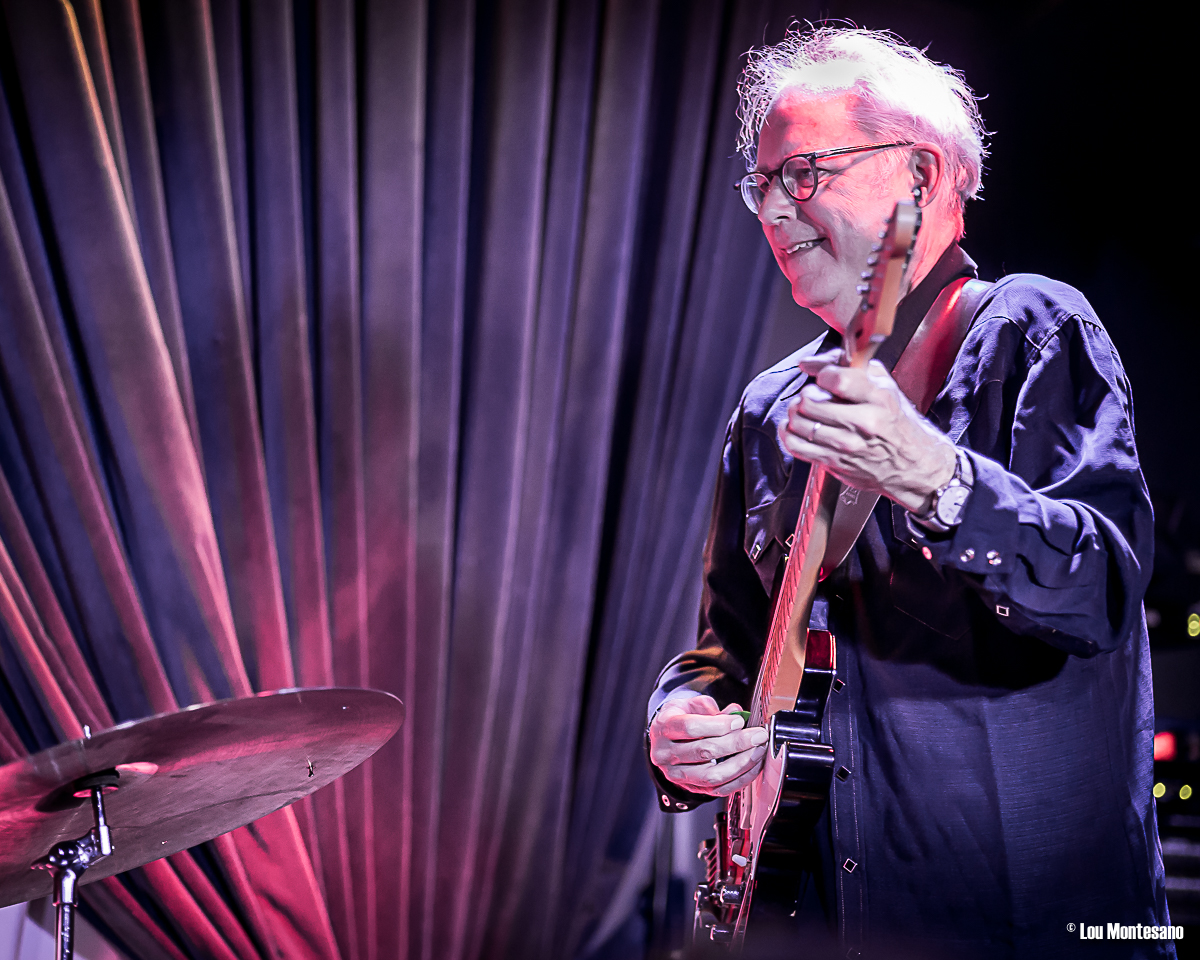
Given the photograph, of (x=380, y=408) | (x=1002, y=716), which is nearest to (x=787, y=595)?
(x=1002, y=716)

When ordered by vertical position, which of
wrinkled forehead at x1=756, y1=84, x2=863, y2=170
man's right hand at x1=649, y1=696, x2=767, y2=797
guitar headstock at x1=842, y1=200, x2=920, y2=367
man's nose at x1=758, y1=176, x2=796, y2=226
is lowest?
man's right hand at x1=649, y1=696, x2=767, y2=797

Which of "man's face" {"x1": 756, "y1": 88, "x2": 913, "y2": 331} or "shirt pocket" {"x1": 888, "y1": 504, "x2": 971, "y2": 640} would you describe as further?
"man's face" {"x1": 756, "y1": 88, "x2": 913, "y2": 331}

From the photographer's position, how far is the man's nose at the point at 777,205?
54.8 inches

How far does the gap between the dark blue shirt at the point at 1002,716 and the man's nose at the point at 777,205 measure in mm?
320

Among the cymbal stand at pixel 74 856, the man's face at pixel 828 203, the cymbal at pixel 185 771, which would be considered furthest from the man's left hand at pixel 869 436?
the cymbal stand at pixel 74 856

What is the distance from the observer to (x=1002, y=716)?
119 centimetres

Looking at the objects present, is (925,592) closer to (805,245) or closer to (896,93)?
(805,245)

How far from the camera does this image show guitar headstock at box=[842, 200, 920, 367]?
87cm

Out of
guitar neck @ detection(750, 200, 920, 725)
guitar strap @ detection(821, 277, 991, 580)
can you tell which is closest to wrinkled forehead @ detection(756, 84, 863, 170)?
guitar strap @ detection(821, 277, 991, 580)

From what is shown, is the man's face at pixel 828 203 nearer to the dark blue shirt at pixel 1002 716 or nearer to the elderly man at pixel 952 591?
the elderly man at pixel 952 591

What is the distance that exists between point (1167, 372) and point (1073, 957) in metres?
3.21

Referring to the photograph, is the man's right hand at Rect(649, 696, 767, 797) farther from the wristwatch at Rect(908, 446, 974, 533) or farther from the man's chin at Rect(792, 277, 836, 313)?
the man's chin at Rect(792, 277, 836, 313)

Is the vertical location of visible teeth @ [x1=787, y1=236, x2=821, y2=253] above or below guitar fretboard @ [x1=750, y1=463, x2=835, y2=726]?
above

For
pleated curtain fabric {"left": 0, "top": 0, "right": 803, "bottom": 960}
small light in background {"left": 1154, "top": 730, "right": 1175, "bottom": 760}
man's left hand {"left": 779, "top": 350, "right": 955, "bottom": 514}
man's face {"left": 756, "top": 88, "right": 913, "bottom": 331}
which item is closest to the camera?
man's left hand {"left": 779, "top": 350, "right": 955, "bottom": 514}
